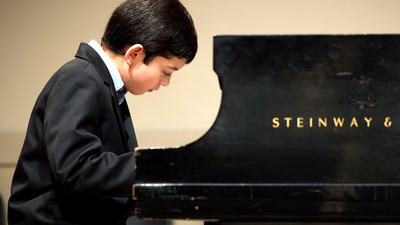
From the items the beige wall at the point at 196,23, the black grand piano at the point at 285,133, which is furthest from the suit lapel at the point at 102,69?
the beige wall at the point at 196,23

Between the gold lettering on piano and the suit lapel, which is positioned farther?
the suit lapel

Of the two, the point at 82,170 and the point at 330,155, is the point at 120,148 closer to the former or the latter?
the point at 82,170

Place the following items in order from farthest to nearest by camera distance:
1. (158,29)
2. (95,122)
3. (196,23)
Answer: (196,23)
(158,29)
(95,122)

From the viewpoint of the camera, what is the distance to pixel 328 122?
1.10 meters

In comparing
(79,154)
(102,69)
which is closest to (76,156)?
(79,154)

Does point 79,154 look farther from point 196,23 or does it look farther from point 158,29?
point 196,23

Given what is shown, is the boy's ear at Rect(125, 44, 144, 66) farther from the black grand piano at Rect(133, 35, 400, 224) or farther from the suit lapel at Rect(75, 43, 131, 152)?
the black grand piano at Rect(133, 35, 400, 224)

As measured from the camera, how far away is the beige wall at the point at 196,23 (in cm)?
239

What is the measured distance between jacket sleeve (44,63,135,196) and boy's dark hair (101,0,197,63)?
268 mm

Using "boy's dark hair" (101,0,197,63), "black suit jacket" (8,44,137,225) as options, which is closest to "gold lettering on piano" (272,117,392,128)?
"black suit jacket" (8,44,137,225)

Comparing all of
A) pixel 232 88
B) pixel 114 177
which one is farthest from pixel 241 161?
pixel 114 177

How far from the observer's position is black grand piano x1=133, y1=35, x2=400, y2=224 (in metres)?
1.09

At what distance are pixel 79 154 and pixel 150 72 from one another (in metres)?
0.40

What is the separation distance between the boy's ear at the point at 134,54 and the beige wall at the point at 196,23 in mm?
918
